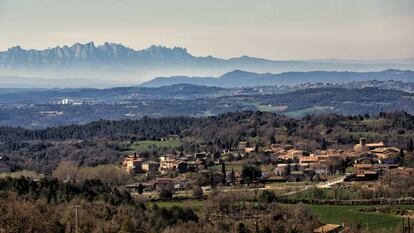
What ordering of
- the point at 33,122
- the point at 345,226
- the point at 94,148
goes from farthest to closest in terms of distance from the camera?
the point at 33,122 → the point at 94,148 → the point at 345,226

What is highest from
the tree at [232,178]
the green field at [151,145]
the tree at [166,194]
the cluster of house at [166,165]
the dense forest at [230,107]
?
the tree at [166,194]

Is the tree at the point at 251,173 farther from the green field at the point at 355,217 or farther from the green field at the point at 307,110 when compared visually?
the green field at the point at 307,110

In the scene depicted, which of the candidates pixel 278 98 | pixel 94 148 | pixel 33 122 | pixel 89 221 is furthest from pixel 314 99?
pixel 89 221

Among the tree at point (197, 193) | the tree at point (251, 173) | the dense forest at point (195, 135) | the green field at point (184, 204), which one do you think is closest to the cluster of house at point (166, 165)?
the dense forest at point (195, 135)

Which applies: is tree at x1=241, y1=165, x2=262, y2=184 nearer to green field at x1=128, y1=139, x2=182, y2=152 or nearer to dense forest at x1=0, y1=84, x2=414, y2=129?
green field at x1=128, y1=139, x2=182, y2=152

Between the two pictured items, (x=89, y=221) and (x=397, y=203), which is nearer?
(x=89, y=221)

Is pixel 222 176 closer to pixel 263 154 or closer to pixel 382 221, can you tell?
pixel 263 154

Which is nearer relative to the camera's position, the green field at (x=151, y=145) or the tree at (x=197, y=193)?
the tree at (x=197, y=193)
